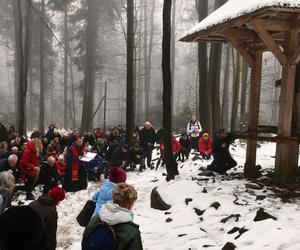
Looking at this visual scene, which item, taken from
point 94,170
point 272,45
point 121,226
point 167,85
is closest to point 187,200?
A: point 167,85

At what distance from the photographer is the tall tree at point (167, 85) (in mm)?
10469

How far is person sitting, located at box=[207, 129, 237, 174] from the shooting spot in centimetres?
1048

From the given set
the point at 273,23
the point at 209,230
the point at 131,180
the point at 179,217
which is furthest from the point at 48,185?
the point at 273,23

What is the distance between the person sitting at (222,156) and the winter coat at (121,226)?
7.46 meters

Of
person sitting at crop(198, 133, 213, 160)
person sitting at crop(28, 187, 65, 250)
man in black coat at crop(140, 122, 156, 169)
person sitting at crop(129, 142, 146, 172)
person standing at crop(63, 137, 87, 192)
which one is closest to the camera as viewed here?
person sitting at crop(28, 187, 65, 250)

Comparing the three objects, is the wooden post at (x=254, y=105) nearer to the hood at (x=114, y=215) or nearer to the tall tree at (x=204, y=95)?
the tall tree at (x=204, y=95)

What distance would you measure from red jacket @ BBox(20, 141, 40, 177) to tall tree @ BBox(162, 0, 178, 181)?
11.9 feet

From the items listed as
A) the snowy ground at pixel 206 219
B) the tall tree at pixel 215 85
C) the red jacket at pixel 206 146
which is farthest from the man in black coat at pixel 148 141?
the snowy ground at pixel 206 219

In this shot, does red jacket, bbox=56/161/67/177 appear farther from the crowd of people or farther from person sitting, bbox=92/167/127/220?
person sitting, bbox=92/167/127/220

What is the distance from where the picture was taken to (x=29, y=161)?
10594 millimetres

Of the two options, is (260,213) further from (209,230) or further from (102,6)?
(102,6)

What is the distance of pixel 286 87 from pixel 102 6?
23.1 metres

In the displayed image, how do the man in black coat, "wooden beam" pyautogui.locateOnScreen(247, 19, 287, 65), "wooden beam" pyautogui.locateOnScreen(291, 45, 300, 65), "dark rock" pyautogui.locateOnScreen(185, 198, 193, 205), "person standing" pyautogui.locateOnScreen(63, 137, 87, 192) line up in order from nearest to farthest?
"wooden beam" pyautogui.locateOnScreen(247, 19, 287, 65) → "dark rock" pyautogui.locateOnScreen(185, 198, 193, 205) → "wooden beam" pyautogui.locateOnScreen(291, 45, 300, 65) → "person standing" pyautogui.locateOnScreen(63, 137, 87, 192) → the man in black coat

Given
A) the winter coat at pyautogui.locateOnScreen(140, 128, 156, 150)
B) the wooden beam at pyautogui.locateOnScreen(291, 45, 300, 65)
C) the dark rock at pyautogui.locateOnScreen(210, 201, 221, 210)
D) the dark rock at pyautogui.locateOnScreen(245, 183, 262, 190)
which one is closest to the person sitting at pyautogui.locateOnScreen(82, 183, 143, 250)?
the dark rock at pyautogui.locateOnScreen(210, 201, 221, 210)
